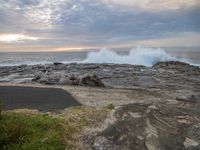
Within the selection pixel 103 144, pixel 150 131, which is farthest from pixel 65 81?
pixel 103 144

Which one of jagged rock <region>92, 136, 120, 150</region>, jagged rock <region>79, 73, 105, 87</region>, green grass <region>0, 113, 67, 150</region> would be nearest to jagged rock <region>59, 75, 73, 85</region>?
jagged rock <region>79, 73, 105, 87</region>

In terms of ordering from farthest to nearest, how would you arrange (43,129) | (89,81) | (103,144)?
(89,81)
(43,129)
(103,144)

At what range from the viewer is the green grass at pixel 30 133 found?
7.05 meters

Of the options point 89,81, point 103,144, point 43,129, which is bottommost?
point 89,81

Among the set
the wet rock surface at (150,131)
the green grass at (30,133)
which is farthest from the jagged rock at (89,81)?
the green grass at (30,133)

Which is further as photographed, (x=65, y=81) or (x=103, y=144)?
(x=65, y=81)

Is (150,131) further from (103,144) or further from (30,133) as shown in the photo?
(30,133)

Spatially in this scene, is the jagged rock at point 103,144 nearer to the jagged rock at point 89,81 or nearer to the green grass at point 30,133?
the green grass at point 30,133

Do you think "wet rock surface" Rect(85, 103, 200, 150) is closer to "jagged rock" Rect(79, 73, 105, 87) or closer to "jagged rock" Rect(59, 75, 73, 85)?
"jagged rock" Rect(79, 73, 105, 87)

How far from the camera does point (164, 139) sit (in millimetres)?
8148

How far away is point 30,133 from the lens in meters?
7.71

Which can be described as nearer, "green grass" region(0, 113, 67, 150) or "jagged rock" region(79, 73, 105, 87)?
"green grass" region(0, 113, 67, 150)

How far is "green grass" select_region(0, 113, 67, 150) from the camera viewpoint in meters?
7.05

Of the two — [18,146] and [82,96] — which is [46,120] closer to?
[18,146]
